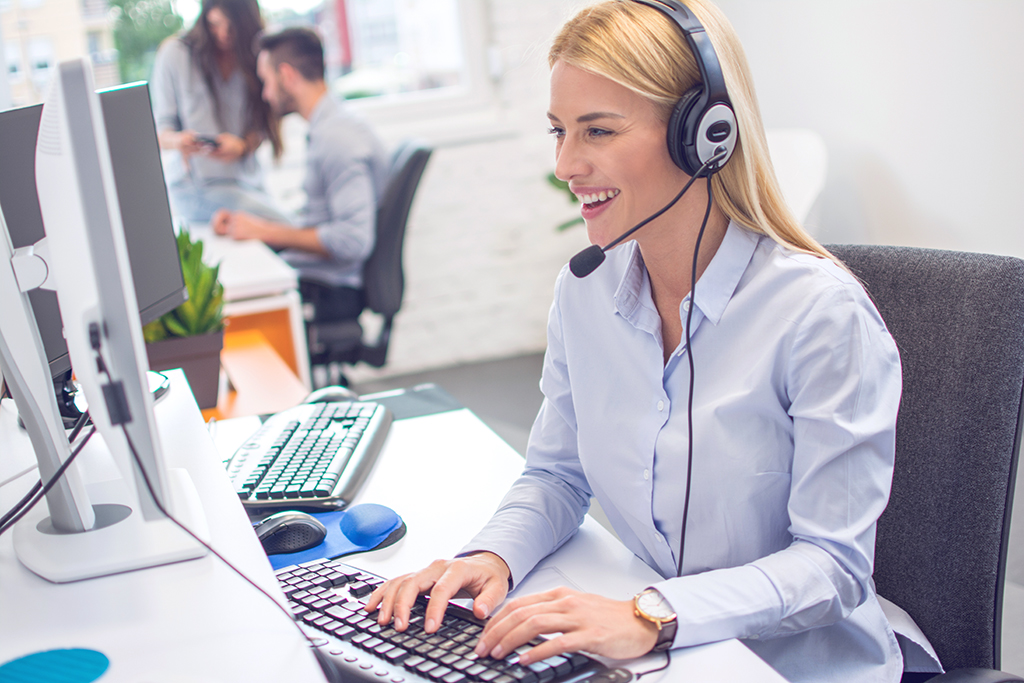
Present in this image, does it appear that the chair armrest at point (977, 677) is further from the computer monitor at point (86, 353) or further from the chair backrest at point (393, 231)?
the chair backrest at point (393, 231)

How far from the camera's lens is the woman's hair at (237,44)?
3123 mm

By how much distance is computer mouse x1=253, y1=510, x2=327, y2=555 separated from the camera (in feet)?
2.95

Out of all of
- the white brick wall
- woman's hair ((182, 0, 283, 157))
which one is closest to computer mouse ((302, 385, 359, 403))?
woman's hair ((182, 0, 283, 157))

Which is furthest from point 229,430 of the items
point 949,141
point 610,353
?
point 949,141

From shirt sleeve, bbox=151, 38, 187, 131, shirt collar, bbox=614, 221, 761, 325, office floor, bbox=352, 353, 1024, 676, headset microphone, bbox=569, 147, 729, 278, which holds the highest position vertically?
shirt sleeve, bbox=151, 38, 187, 131

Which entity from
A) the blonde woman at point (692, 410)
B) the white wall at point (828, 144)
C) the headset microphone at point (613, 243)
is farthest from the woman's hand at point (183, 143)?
the headset microphone at point (613, 243)

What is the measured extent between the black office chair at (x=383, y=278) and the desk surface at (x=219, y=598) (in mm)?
1643

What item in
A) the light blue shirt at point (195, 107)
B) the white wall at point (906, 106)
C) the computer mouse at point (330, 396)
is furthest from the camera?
the light blue shirt at point (195, 107)

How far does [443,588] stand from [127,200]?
25.8 inches

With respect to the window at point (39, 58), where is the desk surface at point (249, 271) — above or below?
below

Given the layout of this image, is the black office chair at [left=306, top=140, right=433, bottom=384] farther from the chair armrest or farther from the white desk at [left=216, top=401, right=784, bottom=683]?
the chair armrest

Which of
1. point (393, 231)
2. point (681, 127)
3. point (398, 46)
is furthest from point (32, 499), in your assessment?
point (398, 46)

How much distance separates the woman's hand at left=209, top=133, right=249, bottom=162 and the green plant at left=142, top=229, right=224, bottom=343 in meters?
1.80

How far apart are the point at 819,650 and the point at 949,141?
177 centimetres
